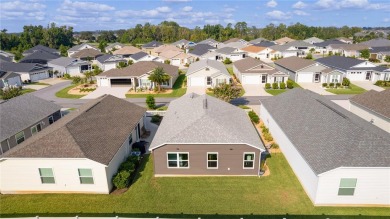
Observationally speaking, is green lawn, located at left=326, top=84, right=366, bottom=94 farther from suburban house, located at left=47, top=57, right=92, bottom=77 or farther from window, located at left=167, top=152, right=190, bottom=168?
suburban house, located at left=47, top=57, right=92, bottom=77

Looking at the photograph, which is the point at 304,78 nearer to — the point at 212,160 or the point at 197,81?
the point at 197,81

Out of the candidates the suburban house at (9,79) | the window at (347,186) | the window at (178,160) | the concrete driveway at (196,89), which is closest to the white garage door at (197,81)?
the concrete driveway at (196,89)

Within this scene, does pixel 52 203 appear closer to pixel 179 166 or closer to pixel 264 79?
pixel 179 166

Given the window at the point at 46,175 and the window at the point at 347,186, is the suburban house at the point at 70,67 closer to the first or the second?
the window at the point at 46,175

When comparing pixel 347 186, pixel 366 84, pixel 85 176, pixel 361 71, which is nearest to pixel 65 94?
pixel 85 176

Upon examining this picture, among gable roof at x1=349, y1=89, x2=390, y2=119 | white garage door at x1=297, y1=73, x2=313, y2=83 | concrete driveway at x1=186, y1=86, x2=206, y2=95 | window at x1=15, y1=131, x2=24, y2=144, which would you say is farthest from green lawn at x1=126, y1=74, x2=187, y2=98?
gable roof at x1=349, y1=89, x2=390, y2=119

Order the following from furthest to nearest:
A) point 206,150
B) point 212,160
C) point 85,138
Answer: point 212,160 → point 206,150 → point 85,138

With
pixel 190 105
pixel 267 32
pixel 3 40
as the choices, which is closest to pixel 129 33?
pixel 3 40
